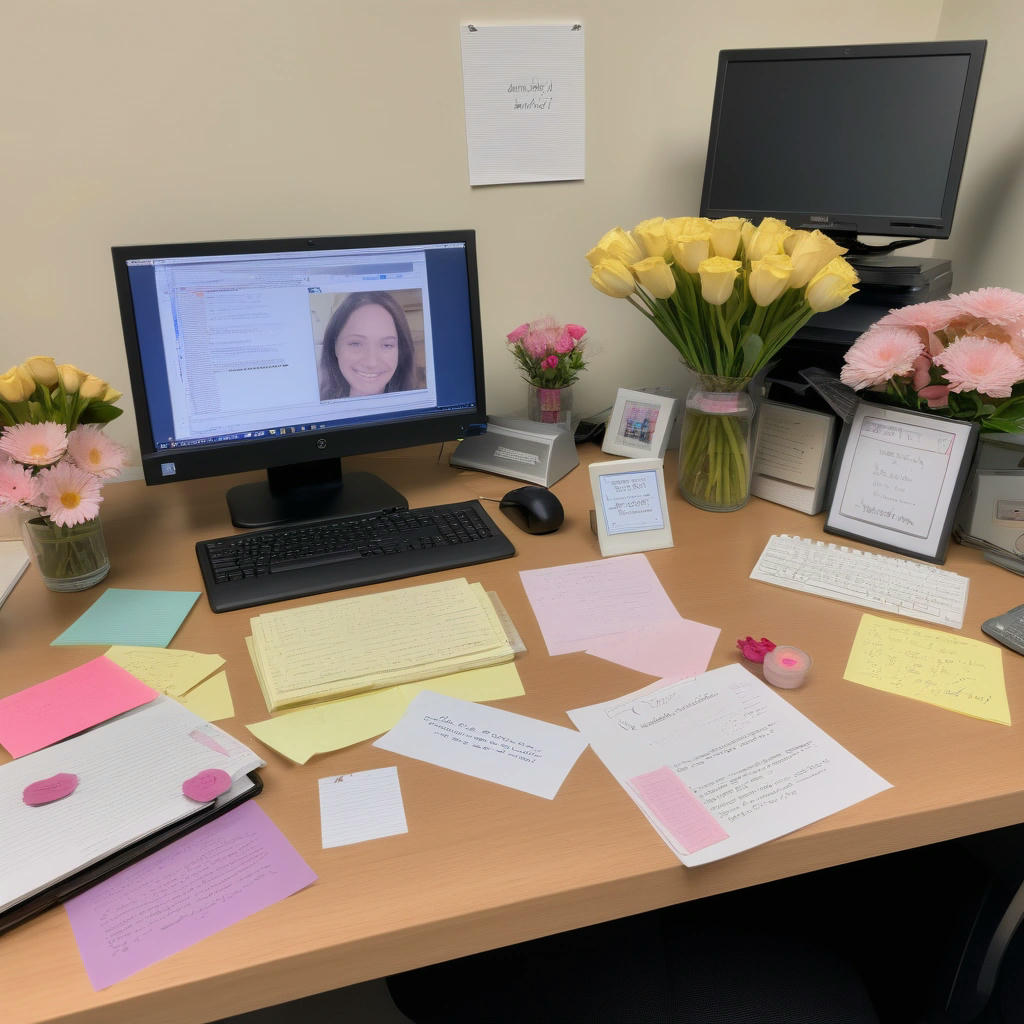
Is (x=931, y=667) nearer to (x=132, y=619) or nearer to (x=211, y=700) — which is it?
(x=211, y=700)

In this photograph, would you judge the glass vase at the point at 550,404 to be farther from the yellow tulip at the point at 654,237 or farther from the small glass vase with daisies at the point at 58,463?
the small glass vase with daisies at the point at 58,463

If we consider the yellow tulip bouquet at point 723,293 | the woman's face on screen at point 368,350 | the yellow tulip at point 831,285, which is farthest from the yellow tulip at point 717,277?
the woman's face on screen at point 368,350

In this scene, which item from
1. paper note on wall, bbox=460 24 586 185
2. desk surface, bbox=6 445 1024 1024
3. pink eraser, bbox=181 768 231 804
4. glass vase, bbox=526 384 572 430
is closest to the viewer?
desk surface, bbox=6 445 1024 1024

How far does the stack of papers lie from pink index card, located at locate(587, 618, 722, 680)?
0.13 metres

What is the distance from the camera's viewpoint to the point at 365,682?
848mm

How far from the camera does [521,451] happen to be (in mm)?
1395

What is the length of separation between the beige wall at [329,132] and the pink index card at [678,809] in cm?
100

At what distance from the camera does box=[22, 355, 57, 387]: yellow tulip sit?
0.98 meters

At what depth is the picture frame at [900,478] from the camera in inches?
42.8

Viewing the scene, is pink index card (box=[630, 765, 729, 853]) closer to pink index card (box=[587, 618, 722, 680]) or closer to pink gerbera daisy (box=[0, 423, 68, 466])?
pink index card (box=[587, 618, 722, 680])

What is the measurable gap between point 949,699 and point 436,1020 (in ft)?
2.10

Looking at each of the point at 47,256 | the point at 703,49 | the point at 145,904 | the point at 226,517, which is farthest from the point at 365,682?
the point at 703,49

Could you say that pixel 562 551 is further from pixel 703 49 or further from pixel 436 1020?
pixel 703 49

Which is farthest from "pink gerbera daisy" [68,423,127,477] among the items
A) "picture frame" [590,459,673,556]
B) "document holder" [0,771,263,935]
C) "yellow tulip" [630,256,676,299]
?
"yellow tulip" [630,256,676,299]
